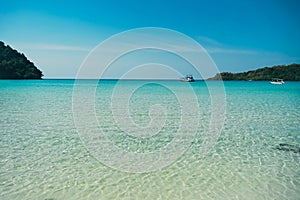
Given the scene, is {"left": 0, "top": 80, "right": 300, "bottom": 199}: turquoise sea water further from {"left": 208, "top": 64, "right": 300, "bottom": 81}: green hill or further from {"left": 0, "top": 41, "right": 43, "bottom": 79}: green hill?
{"left": 208, "top": 64, "right": 300, "bottom": 81}: green hill

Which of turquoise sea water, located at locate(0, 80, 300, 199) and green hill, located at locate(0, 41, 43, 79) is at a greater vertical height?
green hill, located at locate(0, 41, 43, 79)

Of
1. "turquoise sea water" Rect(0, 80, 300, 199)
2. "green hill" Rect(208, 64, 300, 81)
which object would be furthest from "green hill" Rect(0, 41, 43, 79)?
"turquoise sea water" Rect(0, 80, 300, 199)

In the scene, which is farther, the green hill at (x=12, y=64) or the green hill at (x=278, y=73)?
the green hill at (x=278, y=73)

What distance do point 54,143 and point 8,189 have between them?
12.5 ft

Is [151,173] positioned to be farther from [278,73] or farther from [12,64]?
[278,73]

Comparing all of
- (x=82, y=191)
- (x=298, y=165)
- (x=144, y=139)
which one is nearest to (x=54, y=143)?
(x=144, y=139)

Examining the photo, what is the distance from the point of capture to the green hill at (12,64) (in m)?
106

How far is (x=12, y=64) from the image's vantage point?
357 ft

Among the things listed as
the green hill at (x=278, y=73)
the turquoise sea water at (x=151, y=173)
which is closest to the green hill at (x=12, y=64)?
the green hill at (x=278, y=73)

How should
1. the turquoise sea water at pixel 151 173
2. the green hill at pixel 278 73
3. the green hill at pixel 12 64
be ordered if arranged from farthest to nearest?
the green hill at pixel 278 73 → the green hill at pixel 12 64 → the turquoise sea water at pixel 151 173

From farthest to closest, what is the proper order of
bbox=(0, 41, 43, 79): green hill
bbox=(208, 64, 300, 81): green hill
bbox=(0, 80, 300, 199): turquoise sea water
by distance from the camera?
bbox=(208, 64, 300, 81): green hill, bbox=(0, 41, 43, 79): green hill, bbox=(0, 80, 300, 199): turquoise sea water

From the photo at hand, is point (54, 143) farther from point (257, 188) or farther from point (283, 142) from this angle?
point (283, 142)

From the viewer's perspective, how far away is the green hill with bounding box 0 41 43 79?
348 feet

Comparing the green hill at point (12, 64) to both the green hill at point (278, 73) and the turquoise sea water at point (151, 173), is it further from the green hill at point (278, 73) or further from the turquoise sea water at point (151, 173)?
the turquoise sea water at point (151, 173)
